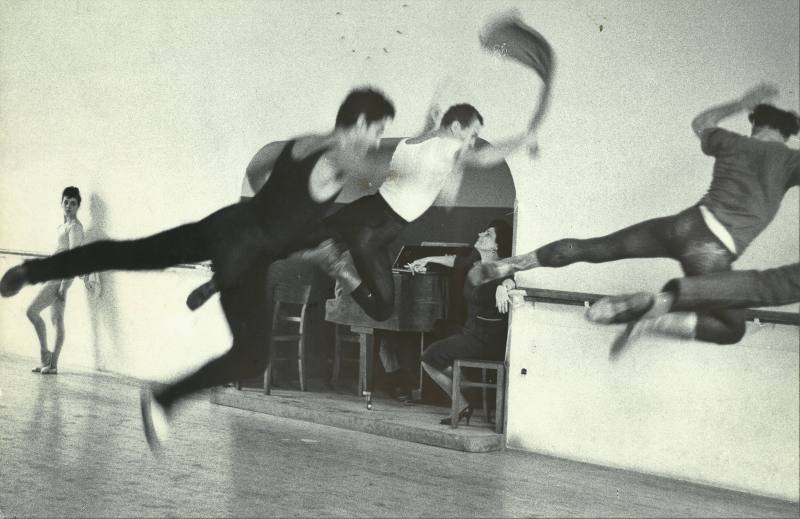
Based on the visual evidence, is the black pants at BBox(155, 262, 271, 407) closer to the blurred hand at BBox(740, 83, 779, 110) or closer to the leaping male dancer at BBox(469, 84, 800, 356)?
the leaping male dancer at BBox(469, 84, 800, 356)

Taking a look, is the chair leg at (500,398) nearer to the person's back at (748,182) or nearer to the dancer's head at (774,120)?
the person's back at (748,182)

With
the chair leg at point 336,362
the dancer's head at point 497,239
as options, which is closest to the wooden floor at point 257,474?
the chair leg at point 336,362

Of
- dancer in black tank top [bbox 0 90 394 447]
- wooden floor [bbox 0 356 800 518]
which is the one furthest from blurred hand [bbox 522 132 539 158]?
wooden floor [bbox 0 356 800 518]

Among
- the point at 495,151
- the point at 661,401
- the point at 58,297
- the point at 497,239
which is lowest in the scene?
the point at 661,401

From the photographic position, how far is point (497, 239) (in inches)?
222

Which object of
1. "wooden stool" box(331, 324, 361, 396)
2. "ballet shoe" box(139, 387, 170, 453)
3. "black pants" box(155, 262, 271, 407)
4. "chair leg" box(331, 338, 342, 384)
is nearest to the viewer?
"black pants" box(155, 262, 271, 407)

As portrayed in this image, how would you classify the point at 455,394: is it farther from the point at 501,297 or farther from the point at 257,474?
the point at 257,474

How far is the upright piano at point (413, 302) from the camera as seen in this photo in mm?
5500

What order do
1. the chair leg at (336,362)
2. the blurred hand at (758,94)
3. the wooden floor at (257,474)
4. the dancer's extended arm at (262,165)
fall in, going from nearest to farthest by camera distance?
the blurred hand at (758,94) → the wooden floor at (257,474) → the dancer's extended arm at (262,165) → the chair leg at (336,362)

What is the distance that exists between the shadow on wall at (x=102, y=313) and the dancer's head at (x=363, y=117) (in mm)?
1681

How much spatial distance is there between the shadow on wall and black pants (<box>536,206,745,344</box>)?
2678 mm

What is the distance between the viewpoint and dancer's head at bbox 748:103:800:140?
424cm

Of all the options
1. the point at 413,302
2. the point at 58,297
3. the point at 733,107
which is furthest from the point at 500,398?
the point at 58,297

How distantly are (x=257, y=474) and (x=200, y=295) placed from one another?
1042mm
